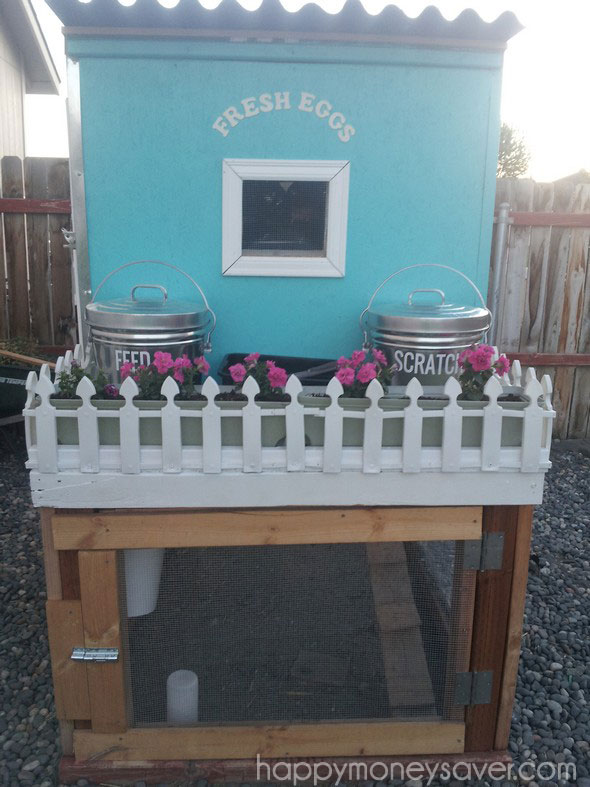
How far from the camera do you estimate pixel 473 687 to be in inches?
97.7

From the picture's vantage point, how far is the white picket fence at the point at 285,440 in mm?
2230

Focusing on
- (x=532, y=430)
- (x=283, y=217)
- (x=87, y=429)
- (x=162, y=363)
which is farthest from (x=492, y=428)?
(x=283, y=217)

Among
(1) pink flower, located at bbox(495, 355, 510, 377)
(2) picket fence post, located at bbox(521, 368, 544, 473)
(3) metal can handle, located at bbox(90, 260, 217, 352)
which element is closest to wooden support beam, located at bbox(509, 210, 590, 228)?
(3) metal can handle, located at bbox(90, 260, 217, 352)

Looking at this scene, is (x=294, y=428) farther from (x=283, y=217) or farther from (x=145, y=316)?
(x=283, y=217)

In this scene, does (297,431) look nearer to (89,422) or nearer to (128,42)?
(89,422)

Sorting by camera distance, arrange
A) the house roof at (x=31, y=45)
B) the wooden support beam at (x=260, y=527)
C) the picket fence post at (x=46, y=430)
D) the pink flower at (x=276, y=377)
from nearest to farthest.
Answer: the picket fence post at (x=46, y=430) < the wooden support beam at (x=260, y=527) < the pink flower at (x=276, y=377) < the house roof at (x=31, y=45)

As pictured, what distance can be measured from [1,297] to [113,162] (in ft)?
11.8

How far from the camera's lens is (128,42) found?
3230 millimetres

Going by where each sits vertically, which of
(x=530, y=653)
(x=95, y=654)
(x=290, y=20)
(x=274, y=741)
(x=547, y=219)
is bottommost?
(x=530, y=653)

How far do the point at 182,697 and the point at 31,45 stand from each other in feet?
36.6

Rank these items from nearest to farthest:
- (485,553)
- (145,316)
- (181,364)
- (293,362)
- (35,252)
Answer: (485,553), (181,364), (145,316), (293,362), (35,252)

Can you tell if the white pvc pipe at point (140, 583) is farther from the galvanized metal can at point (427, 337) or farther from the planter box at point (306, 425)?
the galvanized metal can at point (427, 337)

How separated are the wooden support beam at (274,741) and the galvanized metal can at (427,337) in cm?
147

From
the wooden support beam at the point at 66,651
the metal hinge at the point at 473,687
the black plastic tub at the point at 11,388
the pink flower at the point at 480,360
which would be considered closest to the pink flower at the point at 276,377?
the pink flower at the point at 480,360
